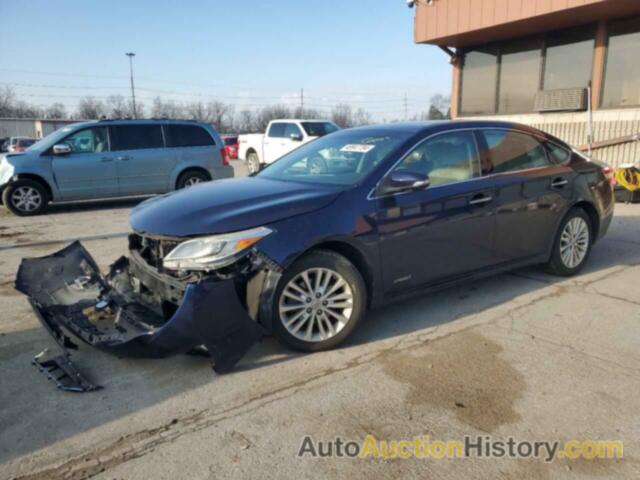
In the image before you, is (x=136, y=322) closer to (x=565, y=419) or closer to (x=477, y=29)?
(x=565, y=419)

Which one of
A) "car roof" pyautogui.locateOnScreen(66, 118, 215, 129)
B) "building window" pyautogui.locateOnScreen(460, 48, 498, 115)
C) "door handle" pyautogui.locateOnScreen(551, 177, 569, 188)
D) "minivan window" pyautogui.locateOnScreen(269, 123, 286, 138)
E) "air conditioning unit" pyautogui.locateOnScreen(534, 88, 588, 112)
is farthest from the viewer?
"minivan window" pyautogui.locateOnScreen(269, 123, 286, 138)

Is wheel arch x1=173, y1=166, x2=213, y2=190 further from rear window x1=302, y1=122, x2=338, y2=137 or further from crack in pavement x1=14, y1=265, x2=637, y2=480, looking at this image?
crack in pavement x1=14, y1=265, x2=637, y2=480

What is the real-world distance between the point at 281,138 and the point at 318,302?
A: 46.7ft

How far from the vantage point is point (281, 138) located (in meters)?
17.2

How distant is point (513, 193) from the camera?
15.2ft

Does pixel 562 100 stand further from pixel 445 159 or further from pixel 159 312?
pixel 159 312

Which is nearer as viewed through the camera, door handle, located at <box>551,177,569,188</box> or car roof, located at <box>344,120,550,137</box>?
car roof, located at <box>344,120,550,137</box>

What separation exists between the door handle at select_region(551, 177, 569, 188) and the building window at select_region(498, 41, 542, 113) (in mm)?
8900

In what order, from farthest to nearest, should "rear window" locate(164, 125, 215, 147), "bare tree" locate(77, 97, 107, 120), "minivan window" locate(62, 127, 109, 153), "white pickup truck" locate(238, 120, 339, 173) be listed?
"bare tree" locate(77, 97, 107, 120)
"white pickup truck" locate(238, 120, 339, 173)
"rear window" locate(164, 125, 215, 147)
"minivan window" locate(62, 127, 109, 153)

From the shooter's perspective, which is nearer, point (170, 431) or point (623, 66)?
point (170, 431)

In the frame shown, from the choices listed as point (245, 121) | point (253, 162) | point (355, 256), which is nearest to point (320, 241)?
point (355, 256)

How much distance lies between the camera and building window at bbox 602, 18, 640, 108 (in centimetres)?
1091

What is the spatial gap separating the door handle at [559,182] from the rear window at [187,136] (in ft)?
26.0

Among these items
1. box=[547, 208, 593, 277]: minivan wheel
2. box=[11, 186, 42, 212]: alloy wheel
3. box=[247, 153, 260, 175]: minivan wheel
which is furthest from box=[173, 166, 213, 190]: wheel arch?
box=[547, 208, 593, 277]: minivan wheel
